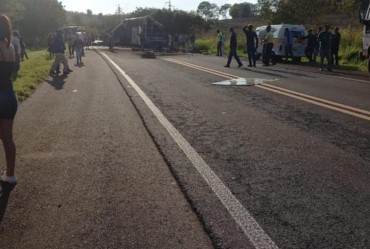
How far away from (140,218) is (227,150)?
2444 millimetres

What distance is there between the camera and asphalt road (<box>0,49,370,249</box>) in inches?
152

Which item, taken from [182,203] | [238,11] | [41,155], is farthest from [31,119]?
[238,11]

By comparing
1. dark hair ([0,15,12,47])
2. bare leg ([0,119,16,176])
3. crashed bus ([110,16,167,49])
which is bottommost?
crashed bus ([110,16,167,49])

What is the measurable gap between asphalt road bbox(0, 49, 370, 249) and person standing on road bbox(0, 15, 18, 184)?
24cm

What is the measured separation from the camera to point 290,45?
2566 centimetres

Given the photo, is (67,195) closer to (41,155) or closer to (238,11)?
(41,155)

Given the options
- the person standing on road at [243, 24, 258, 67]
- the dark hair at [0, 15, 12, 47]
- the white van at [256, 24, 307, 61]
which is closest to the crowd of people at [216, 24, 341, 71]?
the person standing on road at [243, 24, 258, 67]

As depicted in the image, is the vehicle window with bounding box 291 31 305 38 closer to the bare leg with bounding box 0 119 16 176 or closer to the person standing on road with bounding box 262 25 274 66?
the person standing on road with bounding box 262 25 274 66

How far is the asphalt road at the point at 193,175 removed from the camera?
12.7 ft

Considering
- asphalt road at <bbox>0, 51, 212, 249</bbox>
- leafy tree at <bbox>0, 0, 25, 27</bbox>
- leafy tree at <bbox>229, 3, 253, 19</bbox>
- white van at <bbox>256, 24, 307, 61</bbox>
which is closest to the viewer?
asphalt road at <bbox>0, 51, 212, 249</bbox>

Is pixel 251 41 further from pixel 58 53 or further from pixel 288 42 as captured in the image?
pixel 58 53

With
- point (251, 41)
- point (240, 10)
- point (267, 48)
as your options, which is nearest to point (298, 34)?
point (267, 48)

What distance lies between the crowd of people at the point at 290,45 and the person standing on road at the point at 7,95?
53.7 ft

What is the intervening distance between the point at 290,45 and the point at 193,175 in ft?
70.6
